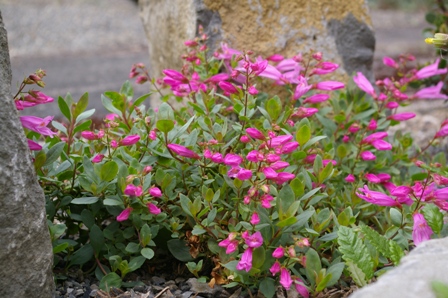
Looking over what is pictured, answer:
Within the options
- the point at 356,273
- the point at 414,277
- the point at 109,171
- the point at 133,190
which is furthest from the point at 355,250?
the point at 109,171

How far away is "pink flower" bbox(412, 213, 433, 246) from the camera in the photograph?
6.13 ft

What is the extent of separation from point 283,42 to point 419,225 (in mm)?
1482

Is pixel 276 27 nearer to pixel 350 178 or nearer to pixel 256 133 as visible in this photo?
pixel 350 178

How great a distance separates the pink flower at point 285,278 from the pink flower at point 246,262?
3.9 inches

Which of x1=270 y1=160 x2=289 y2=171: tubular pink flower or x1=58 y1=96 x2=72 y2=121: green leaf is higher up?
x1=58 y1=96 x2=72 y2=121: green leaf

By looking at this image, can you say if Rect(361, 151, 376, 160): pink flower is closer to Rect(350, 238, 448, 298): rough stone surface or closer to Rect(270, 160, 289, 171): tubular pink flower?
Rect(270, 160, 289, 171): tubular pink flower

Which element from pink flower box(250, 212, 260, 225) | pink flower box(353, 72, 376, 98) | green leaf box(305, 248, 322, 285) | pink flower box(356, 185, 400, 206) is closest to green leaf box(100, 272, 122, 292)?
pink flower box(250, 212, 260, 225)

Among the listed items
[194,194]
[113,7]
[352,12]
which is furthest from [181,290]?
[113,7]

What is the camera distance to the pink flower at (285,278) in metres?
1.74

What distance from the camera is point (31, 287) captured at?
63.6 inches


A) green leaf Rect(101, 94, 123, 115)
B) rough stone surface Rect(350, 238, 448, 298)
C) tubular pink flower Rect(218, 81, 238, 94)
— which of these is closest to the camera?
rough stone surface Rect(350, 238, 448, 298)

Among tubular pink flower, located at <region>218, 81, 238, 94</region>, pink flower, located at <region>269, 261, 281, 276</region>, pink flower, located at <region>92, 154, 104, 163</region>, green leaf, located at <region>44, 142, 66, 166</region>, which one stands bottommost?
pink flower, located at <region>269, 261, 281, 276</region>

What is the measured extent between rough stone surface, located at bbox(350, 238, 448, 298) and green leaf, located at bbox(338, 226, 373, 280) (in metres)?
0.38

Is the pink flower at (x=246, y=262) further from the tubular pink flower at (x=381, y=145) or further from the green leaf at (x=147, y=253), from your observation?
the tubular pink flower at (x=381, y=145)
